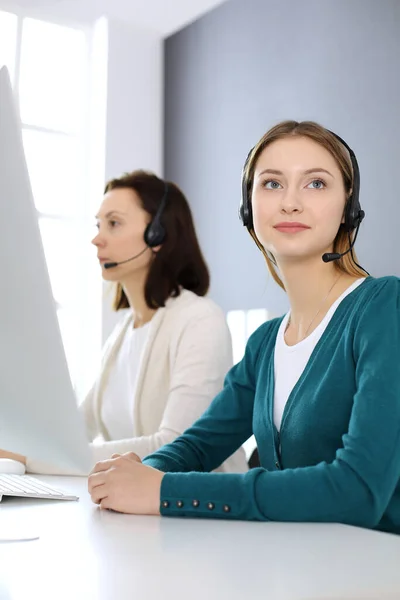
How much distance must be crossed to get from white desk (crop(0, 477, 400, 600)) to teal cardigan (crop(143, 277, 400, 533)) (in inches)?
1.7

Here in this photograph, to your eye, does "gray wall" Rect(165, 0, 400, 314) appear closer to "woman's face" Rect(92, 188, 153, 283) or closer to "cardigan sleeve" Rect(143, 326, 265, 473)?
"woman's face" Rect(92, 188, 153, 283)

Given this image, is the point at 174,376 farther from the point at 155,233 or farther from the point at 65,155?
the point at 65,155

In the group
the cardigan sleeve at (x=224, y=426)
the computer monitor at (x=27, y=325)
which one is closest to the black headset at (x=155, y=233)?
the cardigan sleeve at (x=224, y=426)

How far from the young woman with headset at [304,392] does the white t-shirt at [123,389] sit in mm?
676

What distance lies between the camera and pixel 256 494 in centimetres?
92

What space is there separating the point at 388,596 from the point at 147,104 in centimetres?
378

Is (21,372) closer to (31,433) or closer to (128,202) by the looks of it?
(31,433)

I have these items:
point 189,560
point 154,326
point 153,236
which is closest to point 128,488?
point 189,560

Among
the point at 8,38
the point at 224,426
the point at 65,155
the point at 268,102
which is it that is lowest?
the point at 224,426

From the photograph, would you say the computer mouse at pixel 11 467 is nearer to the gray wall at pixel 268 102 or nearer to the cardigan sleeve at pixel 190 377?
the cardigan sleeve at pixel 190 377

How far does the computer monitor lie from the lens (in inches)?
23.4

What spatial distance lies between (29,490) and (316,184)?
651mm

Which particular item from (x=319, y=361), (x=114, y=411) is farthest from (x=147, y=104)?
(x=319, y=361)

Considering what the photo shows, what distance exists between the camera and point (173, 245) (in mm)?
2135
